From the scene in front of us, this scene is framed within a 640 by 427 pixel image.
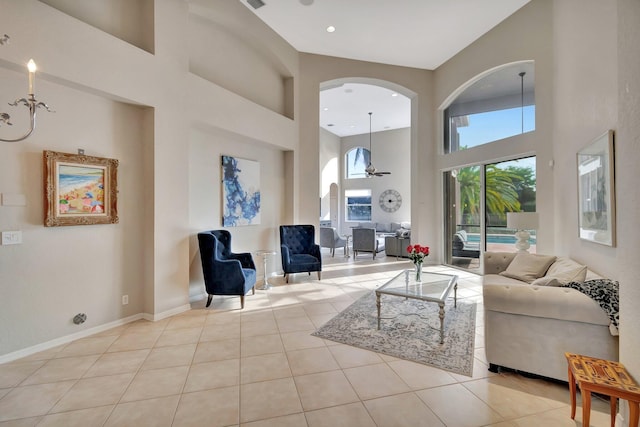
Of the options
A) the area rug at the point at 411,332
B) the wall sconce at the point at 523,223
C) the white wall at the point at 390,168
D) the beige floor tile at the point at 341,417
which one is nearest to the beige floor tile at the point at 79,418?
the beige floor tile at the point at 341,417

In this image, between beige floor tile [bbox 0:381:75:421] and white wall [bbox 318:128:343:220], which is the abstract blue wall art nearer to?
beige floor tile [bbox 0:381:75:421]

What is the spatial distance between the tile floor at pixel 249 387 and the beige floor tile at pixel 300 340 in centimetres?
1

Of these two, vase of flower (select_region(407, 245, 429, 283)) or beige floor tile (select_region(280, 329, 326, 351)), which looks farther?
vase of flower (select_region(407, 245, 429, 283))

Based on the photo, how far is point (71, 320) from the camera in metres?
3.02

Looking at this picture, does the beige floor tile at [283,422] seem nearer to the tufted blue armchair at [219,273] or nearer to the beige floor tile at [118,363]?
the beige floor tile at [118,363]

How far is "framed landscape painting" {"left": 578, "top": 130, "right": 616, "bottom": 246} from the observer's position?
→ 263 cm

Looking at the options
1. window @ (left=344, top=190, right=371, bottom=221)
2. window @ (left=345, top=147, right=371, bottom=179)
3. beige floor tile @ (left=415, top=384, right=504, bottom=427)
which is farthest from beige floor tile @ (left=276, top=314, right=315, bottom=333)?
window @ (left=345, top=147, right=371, bottom=179)

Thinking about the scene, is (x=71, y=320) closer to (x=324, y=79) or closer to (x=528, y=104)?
(x=324, y=79)

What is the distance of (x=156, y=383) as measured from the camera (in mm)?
2303

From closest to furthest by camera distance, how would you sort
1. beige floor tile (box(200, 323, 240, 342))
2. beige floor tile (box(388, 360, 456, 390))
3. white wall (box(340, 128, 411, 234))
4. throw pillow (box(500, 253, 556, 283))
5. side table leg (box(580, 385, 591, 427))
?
side table leg (box(580, 385, 591, 427)) → beige floor tile (box(388, 360, 456, 390)) → beige floor tile (box(200, 323, 240, 342)) → throw pillow (box(500, 253, 556, 283)) → white wall (box(340, 128, 411, 234))

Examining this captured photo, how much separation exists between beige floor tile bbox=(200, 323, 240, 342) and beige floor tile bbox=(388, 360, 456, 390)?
172 cm

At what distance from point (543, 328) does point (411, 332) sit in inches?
50.9

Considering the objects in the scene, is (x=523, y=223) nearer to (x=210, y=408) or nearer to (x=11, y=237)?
(x=210, y=408)

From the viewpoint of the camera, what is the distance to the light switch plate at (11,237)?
2.57m
